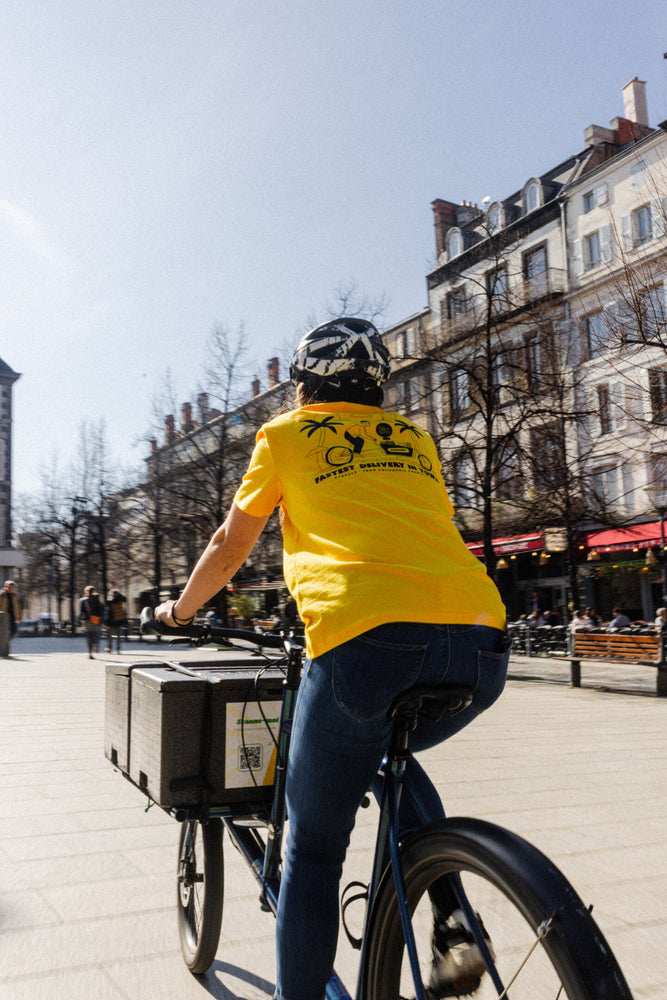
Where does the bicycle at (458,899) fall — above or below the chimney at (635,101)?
below

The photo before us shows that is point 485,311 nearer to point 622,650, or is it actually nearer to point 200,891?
point 622,650

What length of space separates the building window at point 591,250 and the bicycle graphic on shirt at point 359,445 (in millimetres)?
31174

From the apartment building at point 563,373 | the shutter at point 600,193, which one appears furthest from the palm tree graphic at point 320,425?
the shutter at point 600,193

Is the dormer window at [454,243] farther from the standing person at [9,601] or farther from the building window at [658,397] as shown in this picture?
the building window at [658,397]

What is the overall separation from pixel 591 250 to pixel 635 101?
630 centimetres

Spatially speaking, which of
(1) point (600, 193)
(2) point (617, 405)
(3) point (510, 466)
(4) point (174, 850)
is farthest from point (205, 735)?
(1) point (600, 193)

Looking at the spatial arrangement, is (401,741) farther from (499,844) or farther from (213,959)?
(213,959)

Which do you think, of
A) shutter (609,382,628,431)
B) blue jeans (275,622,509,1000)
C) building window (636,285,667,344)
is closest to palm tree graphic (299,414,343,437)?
blue jeans (275,622,509,1000)

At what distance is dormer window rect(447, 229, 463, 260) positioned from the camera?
127ft

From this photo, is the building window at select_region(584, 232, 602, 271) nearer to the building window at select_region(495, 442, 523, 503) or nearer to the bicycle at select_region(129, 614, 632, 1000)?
the building window at select_region(495, 442, 523, 503)

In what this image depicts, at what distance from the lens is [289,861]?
1995mm

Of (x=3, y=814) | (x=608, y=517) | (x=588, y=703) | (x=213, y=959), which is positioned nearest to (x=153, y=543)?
(x=608, y=517)

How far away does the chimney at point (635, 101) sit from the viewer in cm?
3278

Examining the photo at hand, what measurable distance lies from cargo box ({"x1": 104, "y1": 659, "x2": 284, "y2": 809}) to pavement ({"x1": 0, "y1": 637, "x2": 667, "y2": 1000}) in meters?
0.72
